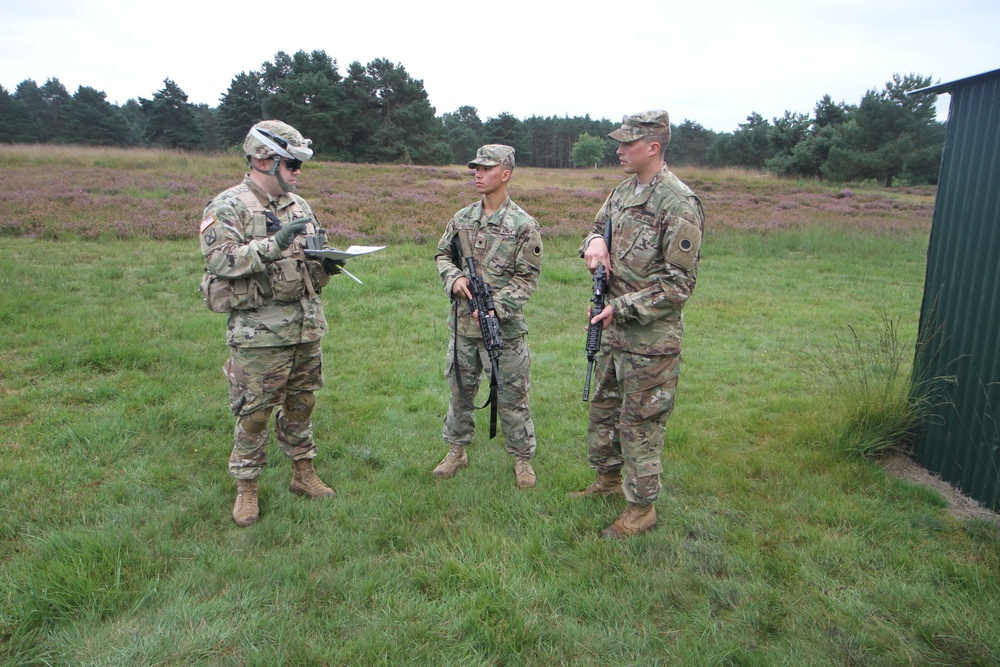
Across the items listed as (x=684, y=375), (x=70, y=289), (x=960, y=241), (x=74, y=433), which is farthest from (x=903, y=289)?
(x=70, y=289)

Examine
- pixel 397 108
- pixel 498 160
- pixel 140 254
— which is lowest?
pixel 140 254

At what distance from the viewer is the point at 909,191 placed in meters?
32.0

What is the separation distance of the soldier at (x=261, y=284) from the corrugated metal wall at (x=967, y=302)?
4.09 meters

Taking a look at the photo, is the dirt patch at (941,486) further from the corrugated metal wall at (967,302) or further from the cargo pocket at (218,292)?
the cargo pocket at (218,292)

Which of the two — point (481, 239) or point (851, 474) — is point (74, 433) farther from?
point (851, 474)

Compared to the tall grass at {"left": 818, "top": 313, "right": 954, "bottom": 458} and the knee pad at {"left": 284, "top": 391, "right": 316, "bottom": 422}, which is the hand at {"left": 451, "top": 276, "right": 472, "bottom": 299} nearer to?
the knee pad at {"left": 284, "top": 391, "right": 316, "bottom": 422}

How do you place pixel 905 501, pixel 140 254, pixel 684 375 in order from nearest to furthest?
pixel 905 501
pixel 684 375
pixel 140 254

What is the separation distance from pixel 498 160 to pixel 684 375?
3.69 meters

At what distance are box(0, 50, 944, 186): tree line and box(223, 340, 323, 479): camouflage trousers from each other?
125 feet

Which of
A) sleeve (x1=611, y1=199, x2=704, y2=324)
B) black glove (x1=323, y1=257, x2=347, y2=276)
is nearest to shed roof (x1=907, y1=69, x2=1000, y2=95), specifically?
sleeve (x1=611, y1=199, x2=704, y2=324)

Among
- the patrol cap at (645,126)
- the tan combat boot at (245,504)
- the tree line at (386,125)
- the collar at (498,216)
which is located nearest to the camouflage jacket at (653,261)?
the patrol cap at (645,126)

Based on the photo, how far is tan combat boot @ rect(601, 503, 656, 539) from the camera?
11.6 feet

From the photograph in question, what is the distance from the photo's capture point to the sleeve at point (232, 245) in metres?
3.33

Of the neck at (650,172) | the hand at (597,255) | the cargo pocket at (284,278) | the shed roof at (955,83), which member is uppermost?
the shed roof at (955,83)
